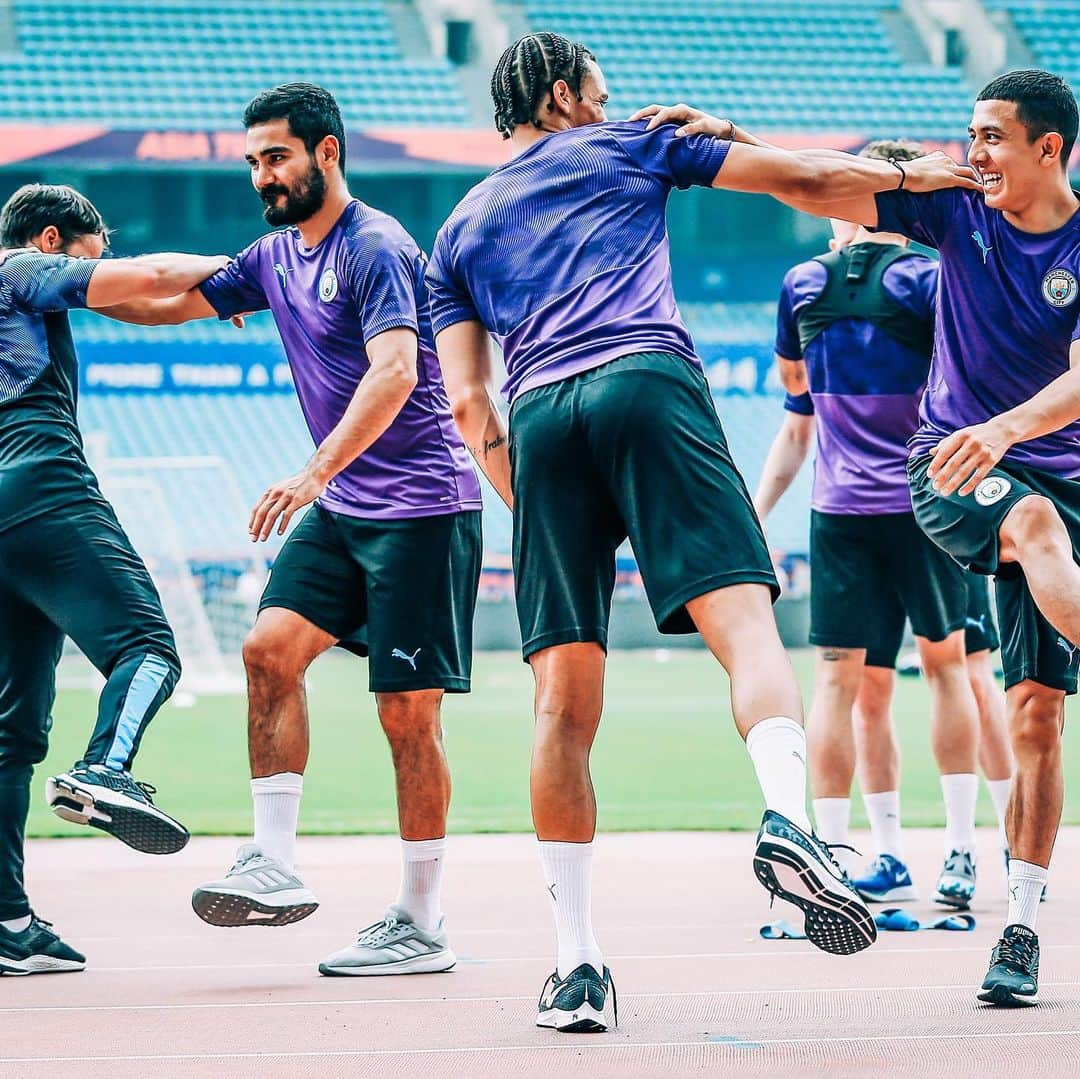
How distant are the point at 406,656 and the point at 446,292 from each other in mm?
1162

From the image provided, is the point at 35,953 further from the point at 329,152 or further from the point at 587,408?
the point at 329,152

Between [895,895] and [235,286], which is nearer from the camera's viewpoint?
[235,286]

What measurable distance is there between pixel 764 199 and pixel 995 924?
26854 millimetres

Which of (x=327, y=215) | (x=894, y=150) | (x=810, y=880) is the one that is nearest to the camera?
(x=810, y=880)

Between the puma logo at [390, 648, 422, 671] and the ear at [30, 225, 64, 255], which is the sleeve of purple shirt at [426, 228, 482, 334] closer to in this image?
the puma logo at [390, 648, 422, 671]

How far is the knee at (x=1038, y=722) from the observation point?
410 centimetres

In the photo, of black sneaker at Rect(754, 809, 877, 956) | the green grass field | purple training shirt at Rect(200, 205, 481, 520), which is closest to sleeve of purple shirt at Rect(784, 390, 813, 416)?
purple training shirt at Rect(200, 205, 481, 520)

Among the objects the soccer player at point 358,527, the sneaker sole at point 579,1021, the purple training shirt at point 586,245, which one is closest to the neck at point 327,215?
the soccer player at point 358,527

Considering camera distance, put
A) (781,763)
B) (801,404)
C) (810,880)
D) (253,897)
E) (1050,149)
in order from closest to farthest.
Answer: (810,880) < (781,763) < (1050,149) < (253,897) < (801,404)

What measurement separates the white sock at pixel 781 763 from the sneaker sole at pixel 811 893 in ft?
0.32

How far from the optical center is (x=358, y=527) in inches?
187

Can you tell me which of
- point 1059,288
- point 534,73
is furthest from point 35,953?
point 1059,288

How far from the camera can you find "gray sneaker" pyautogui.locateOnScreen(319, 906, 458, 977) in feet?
15.2

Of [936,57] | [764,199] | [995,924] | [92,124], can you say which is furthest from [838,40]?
[995,924]
